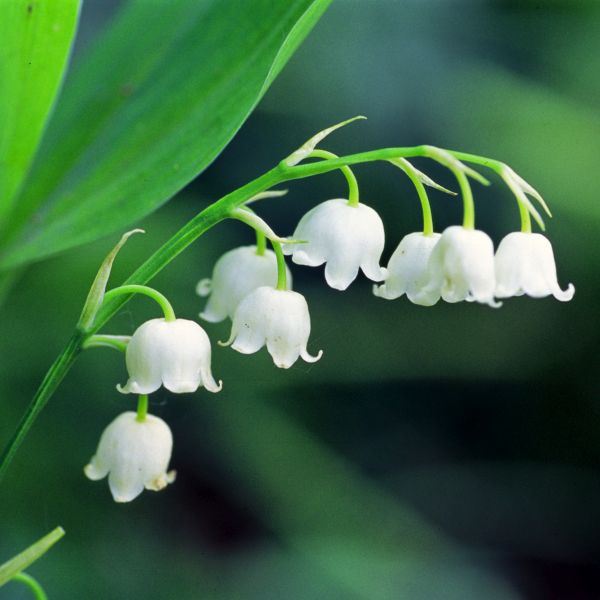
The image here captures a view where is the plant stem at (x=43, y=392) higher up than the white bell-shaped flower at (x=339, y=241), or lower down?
lower down

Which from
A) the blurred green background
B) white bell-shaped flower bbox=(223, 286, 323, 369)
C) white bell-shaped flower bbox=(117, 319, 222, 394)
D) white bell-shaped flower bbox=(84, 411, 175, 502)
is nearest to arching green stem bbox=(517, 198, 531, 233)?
white bell-shaped flower bbox=(223, 286, 323, 369)

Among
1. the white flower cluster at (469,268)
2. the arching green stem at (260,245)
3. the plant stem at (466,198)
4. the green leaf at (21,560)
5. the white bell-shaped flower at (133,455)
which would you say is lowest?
the green leaf at (21,560)

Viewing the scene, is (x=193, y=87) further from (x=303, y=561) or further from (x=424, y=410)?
(x=424, y=410)

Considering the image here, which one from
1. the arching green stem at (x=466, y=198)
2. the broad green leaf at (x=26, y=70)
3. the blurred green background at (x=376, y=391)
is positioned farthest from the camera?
the blurred green background at (x=376, y=391)

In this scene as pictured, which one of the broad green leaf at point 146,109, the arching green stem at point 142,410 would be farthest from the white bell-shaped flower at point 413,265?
the arching green stem at point 142,410

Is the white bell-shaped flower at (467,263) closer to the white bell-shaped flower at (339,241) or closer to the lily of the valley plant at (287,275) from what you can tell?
the lily of the valley plant at (287,275)

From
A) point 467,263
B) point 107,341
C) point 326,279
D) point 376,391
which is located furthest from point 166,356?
point 376,391
